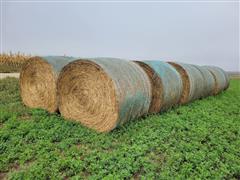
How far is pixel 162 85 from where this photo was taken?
6.43 m

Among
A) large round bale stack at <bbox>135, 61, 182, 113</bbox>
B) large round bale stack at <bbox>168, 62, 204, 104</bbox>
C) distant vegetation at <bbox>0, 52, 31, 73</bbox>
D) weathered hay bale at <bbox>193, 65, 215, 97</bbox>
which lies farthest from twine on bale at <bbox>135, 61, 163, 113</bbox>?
distant vegetation at <bbox>0, 52, 31, 73</bbox>

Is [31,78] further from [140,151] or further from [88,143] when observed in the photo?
[140,151]

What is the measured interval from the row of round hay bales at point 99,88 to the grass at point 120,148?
31 centimetres

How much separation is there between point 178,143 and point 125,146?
1013mm

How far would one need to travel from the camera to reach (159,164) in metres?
3.68

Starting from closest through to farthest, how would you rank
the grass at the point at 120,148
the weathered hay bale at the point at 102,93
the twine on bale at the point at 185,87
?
the grass at the point at 120,148, the weathered hay bale at the point at 102,93, the twine on bale at the point at 185,87

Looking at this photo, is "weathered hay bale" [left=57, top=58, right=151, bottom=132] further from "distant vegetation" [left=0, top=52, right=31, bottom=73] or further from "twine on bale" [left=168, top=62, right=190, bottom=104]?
"distant vegetation" [left=0, top=52, right=31, bottom=73]

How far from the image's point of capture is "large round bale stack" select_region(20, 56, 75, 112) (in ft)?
20.1

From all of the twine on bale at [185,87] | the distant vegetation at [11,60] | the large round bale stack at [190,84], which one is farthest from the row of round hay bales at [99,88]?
the distant vegetation at [11,60]

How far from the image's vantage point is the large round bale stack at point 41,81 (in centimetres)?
613

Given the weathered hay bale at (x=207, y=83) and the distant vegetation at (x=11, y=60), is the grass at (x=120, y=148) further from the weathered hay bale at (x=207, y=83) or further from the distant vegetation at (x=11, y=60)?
the distant vegetation at (x=11, y=60)

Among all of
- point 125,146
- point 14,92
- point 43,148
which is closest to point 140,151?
point 125,146

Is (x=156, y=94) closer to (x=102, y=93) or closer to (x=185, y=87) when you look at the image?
(x=102, y=93)

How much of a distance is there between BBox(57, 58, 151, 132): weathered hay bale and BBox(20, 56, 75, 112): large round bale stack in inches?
16.4
